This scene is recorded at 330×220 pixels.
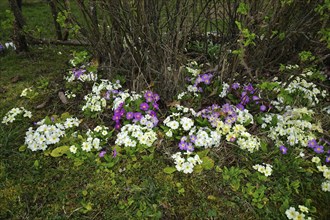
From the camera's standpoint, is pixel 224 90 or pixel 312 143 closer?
pixel 312 143

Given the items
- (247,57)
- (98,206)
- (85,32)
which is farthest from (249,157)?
(85,32)

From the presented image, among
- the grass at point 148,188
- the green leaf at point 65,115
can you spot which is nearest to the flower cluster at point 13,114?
the grass at point 148,188

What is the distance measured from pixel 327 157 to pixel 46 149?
7.96 feet

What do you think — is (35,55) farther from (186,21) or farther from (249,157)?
(249,157)

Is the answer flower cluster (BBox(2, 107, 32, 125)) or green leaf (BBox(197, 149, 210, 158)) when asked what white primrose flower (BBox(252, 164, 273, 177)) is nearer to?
green leaf (BBox(197, 149, 210, 158))

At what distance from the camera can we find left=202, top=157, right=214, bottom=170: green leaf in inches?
101

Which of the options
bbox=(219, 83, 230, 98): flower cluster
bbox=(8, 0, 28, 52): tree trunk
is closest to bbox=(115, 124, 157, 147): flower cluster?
bbox=(219, 83, 230, 98): flower cluster

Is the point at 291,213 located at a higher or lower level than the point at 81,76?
lower

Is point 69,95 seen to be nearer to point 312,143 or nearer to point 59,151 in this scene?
point 59,151

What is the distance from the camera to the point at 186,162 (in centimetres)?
258

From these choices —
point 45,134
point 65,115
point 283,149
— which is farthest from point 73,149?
point 283,149

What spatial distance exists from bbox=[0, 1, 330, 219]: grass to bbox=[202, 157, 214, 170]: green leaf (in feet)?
0.13

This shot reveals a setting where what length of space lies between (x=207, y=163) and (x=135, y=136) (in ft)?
2.17

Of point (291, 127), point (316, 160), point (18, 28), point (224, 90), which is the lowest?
point (316, 160)
